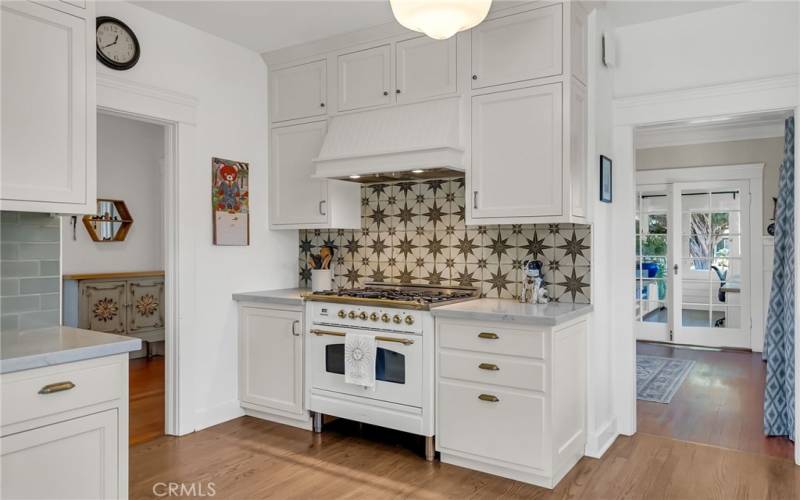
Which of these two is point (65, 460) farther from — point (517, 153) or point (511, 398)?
point (517, 153)

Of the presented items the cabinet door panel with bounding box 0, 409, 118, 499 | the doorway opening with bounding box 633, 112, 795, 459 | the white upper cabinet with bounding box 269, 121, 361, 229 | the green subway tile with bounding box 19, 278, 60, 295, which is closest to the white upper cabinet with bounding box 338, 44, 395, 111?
the white upper cabinet with bounding box 269, 121, 361, 229

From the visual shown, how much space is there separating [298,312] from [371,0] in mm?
1901

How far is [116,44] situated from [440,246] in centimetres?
223

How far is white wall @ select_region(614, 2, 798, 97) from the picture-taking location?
10.2 feet

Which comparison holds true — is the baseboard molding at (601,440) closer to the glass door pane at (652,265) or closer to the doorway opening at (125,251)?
the doorway opening at (125,251)

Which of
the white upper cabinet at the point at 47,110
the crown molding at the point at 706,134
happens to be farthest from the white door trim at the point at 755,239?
the white upper cabinet at the point at 47,110

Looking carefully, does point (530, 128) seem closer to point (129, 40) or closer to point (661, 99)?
point (661, 99)

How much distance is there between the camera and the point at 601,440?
3268mm

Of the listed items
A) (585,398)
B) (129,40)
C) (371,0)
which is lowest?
(585,398)

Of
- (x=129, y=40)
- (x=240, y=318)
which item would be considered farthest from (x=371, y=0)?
(x=240, y=318)

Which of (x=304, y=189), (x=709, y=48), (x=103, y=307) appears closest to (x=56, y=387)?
(x=304, y=189)

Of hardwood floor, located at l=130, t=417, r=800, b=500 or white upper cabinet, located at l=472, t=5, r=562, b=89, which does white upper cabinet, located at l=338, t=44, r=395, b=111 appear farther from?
hardwood floor, located at l=130, t=417, r=800, b=500

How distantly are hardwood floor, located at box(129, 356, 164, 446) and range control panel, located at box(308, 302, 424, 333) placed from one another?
1265mm

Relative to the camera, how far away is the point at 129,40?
125 inches
